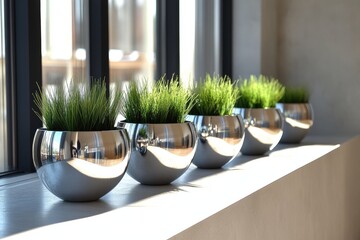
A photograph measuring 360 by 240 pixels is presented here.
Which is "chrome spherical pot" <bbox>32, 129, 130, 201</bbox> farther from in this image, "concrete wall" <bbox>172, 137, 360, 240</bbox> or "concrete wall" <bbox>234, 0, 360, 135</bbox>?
"concrete wall" <bbox>234, 0, 360, 135</bbox>

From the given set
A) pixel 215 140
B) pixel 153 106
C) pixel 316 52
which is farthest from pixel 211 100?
pixel 316 52

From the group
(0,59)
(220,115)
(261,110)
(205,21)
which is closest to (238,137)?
(220,115)

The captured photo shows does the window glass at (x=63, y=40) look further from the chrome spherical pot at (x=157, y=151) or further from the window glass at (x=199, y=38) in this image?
the window glass at (x=199, y=38)

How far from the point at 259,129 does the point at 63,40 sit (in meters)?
1.06

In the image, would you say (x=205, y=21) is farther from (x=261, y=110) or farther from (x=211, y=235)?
(x=211, y=235)

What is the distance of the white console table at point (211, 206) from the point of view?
6.02 ft

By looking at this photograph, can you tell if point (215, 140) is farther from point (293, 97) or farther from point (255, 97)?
point (293, 97)

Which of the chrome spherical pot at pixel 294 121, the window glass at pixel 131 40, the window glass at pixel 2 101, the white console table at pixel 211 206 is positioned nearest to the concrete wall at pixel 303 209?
the white console table at pixel 211 206

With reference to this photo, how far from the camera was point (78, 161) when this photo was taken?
212 cm

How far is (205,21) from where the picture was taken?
4.44 meters

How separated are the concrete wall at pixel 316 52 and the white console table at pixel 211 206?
3.40 feet

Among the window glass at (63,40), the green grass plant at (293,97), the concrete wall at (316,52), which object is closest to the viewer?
the window glass at (63,40)

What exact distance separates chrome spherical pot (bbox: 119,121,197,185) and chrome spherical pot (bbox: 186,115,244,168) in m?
Answer: 0.39

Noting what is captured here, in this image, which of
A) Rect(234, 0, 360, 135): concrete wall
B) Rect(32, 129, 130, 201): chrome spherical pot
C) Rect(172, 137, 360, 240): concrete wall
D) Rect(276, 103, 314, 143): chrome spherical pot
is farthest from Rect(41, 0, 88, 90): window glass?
Rect(234, 0, 360, 135): concrete wall
